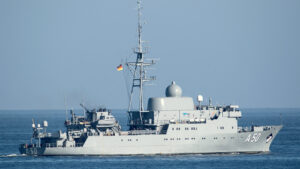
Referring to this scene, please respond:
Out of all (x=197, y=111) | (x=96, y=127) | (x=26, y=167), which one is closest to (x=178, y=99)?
(x=197, y=111)

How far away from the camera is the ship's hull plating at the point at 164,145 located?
195ft

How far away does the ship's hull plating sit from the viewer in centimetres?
5953

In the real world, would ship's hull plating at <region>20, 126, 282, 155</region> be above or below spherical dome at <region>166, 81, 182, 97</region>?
below

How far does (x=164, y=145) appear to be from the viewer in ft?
198

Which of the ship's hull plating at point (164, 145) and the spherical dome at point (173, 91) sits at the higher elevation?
the spherical dome at point (173, 91)

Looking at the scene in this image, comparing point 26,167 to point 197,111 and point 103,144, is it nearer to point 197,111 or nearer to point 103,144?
point 103,144

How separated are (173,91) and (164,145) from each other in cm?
566

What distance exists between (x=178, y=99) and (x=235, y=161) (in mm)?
8812

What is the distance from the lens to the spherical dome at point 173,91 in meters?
63.2

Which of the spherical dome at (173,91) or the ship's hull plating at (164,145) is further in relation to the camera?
the spherical dome at (173,91)

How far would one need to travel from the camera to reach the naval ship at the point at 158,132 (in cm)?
5978

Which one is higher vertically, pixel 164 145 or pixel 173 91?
pixel 173 91

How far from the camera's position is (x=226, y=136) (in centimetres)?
6162

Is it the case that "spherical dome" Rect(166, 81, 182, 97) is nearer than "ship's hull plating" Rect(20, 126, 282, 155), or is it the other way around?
"ship's hull plating" Rect(20, 126, 282, 155)
